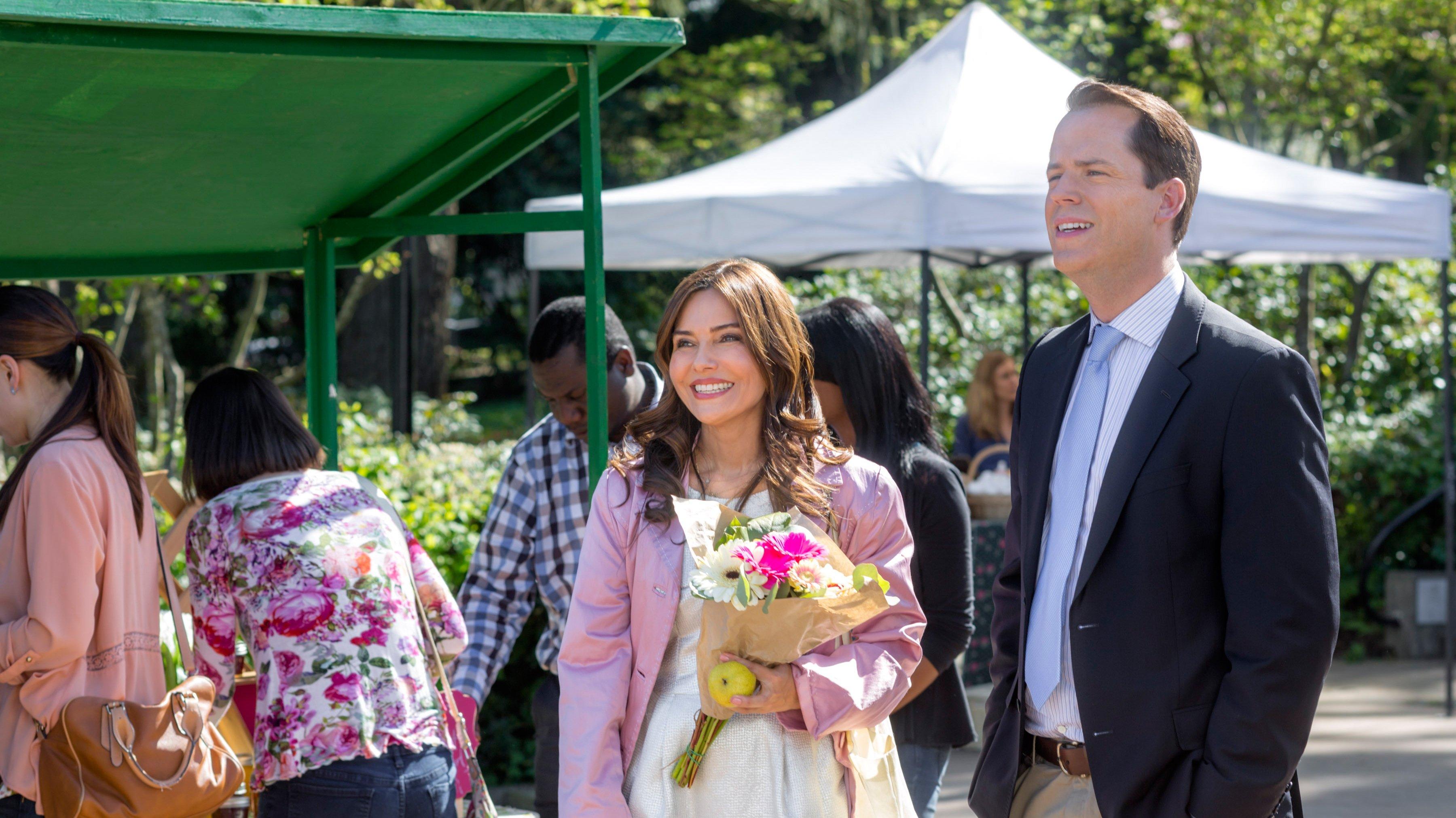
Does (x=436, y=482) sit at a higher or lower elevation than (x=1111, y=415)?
lower

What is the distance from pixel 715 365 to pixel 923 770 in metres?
1.50

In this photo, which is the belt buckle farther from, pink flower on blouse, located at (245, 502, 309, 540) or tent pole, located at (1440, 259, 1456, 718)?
tent pole, located at (1440, 259, 1456, 718)

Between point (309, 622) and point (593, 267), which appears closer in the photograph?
point (309, 622)

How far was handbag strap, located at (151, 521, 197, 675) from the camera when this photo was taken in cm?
314

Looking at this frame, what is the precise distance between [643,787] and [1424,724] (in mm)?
6489

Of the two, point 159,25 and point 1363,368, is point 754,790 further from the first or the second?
point 1363,368

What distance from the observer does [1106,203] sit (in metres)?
2.39

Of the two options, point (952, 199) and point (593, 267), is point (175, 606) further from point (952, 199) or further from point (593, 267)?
point (952, 199)

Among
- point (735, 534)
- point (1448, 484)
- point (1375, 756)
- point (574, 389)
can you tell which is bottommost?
point (1375, 756)

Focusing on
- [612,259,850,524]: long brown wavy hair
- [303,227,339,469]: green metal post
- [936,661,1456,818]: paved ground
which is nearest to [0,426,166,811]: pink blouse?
[612,259,850,524]: long brown wavy hair

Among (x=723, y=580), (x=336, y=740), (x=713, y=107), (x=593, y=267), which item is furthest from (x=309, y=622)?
(x=713, y=107)

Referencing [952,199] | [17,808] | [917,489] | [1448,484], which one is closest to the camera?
[17,808]

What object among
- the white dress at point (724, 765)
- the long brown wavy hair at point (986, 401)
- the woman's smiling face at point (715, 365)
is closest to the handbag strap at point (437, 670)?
the white dress at point (724, 765)

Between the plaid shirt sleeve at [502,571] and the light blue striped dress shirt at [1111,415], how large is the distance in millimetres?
1839
